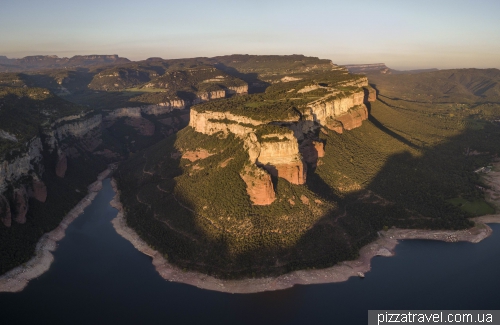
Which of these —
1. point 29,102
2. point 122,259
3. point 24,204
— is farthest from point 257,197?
point 29,102

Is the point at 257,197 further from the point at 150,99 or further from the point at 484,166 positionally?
the point at 150,99

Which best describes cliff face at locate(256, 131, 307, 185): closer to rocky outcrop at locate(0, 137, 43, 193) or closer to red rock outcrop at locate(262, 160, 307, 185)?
red rock outcrop at locate(262, 160, 307, 185)

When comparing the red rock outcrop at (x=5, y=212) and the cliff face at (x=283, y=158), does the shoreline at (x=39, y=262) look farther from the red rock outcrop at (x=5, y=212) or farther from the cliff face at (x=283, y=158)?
the cliff face at (x=283, y=158)

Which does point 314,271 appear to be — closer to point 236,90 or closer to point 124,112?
point 124,112

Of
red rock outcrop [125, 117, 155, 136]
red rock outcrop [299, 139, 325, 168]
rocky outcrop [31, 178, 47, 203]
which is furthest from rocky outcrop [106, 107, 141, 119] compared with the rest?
red rock outcrop [299, 139, 325, 168]

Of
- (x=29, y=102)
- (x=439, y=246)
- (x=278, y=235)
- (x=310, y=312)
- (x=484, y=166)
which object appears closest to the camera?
(x=310, y=312)

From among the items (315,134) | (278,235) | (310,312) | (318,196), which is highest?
(315,134)

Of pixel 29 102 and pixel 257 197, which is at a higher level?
pixel 29 102
